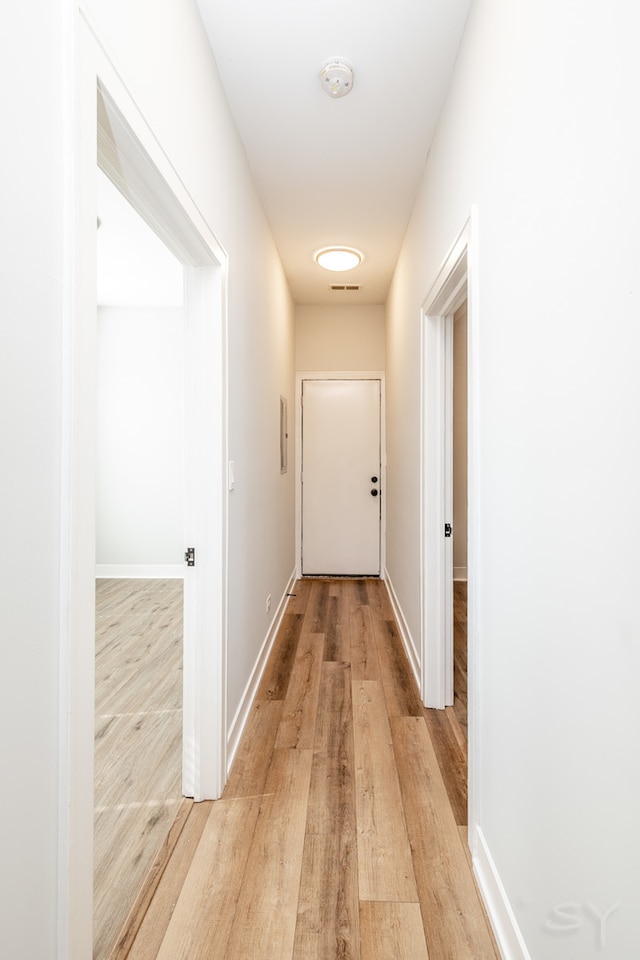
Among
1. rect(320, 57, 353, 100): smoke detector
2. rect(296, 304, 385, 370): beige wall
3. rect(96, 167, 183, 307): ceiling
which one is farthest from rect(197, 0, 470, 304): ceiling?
rect(296, 304, 385, 370): beige wall

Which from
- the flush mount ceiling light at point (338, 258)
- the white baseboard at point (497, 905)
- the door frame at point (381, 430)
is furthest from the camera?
the door frame at point (381, 430)

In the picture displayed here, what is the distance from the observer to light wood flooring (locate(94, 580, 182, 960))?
55.7 inches

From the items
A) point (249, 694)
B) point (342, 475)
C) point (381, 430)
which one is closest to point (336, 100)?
point (249, 694)

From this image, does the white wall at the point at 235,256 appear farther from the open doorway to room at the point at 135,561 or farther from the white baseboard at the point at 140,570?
the white baseboard at the point at 140,570

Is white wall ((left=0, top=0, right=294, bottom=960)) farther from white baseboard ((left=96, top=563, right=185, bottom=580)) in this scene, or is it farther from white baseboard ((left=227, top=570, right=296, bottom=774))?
white baseboard ((left=96, top=563, right=185, bottom=580))

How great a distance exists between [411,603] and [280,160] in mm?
2508

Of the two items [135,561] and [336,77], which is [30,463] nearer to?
[336,77]

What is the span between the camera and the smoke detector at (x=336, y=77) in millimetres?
1786

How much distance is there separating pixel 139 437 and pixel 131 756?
11.4 ft

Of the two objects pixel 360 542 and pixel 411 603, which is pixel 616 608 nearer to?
pixel 411 603

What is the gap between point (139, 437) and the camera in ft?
16.2

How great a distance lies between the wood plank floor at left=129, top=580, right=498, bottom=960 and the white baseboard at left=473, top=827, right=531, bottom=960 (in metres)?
0.03

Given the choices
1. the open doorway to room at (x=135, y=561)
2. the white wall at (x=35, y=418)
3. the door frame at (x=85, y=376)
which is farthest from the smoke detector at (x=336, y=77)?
the open doorway to room at (x=135, y=561)

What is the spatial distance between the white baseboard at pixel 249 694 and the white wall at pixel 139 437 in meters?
1.98
